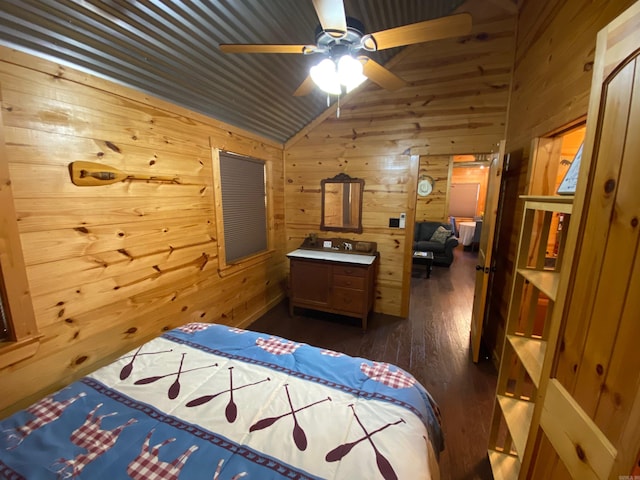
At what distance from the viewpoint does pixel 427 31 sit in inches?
48.6

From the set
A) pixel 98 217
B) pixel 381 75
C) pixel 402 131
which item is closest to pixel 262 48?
pixel 381 75

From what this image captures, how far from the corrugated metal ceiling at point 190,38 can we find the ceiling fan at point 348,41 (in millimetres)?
324

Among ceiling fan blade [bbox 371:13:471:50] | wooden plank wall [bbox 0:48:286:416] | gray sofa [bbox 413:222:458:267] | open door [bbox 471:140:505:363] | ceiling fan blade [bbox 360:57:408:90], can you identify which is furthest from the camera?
gray sofa [bbox 413:222:458:267]

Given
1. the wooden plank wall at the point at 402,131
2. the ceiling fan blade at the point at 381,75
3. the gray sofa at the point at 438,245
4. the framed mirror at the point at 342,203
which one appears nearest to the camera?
the ceiling fan blade at the point at 381,75

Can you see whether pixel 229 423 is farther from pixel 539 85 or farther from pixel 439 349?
pixel 539 85

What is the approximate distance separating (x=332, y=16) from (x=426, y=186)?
18.8 ft

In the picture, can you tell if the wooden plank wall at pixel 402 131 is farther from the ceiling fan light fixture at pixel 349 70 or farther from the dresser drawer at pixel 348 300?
the ceiling fan light fixture at pixel 349 70

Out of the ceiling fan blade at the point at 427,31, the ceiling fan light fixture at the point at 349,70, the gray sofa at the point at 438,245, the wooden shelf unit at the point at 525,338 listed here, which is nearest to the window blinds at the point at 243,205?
the ceiling fan light fixture at the point at 349,70

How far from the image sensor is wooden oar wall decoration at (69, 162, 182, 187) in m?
1.46

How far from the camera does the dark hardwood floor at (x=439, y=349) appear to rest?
1645 millimetres

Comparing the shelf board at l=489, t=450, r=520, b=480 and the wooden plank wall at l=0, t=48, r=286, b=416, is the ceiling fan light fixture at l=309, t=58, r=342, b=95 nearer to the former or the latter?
the wooden plank wall at l=0, t=48, r=286, b=416

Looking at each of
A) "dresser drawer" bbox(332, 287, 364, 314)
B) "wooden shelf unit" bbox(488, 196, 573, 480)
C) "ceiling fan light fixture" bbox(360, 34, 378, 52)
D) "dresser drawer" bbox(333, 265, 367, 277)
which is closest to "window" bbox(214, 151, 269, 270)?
"dresser drawer" bbox(333, 265, 367, 277)

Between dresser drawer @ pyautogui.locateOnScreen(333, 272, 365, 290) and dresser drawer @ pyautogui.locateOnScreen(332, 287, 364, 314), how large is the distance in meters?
0.05

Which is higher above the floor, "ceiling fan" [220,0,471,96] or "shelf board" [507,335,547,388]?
"ceiling fan" [220,0,471,96]
